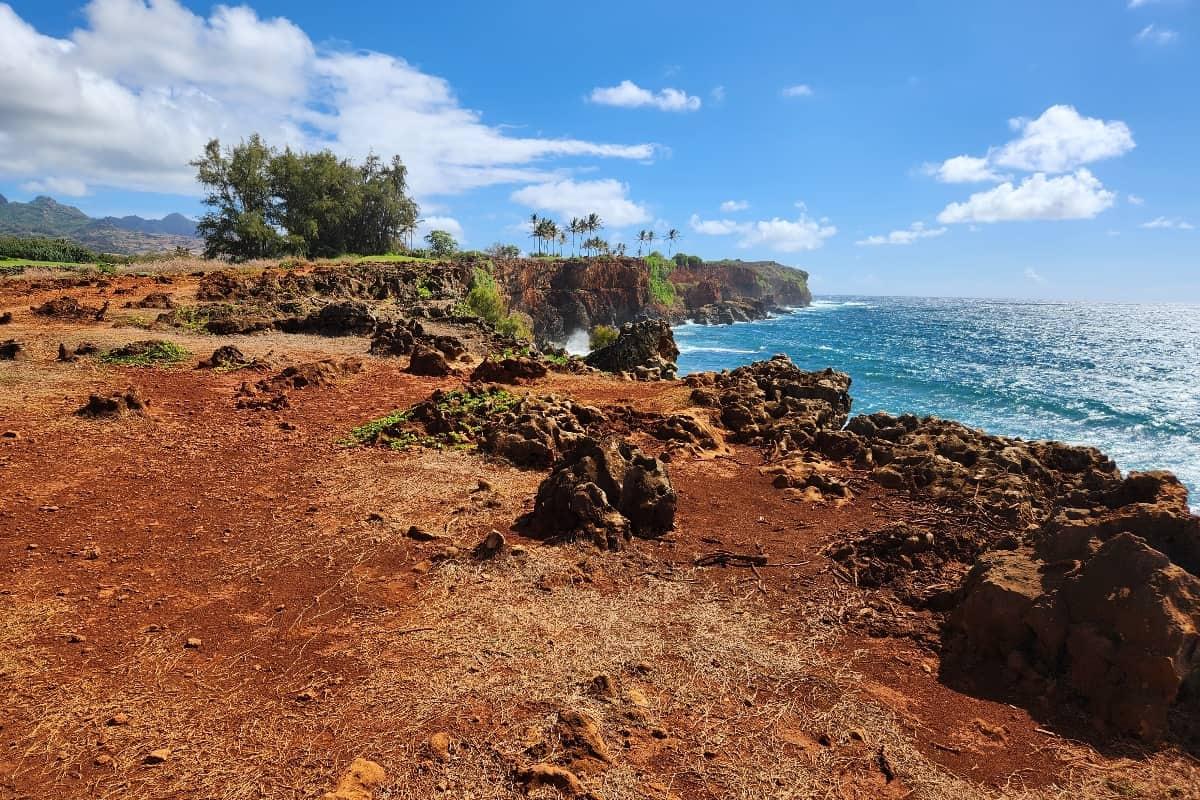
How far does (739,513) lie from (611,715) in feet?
16.5

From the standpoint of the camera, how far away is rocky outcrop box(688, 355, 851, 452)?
1346 cm

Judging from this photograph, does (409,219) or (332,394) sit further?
(409,219)

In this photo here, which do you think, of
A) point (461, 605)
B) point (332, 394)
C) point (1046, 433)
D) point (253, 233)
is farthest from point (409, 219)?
point (461, 605)

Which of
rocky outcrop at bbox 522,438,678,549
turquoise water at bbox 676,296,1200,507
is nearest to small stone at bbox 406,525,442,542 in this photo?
rocky outcrop at bbox 522,438,678,549

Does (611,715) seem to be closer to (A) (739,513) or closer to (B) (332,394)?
(A) (739,513)

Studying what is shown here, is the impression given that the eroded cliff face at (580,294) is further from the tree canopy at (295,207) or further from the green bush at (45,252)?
the green bush at (45,252)

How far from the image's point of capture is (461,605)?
235 inches

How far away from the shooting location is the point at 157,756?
3.93 metres

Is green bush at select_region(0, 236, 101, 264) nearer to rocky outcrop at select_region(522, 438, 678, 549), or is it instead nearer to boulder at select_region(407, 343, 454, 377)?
boulder at select_region(407, 343, 454, 377)

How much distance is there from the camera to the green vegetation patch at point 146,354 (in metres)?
14.8

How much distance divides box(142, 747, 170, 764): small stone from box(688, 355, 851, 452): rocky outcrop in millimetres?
10925

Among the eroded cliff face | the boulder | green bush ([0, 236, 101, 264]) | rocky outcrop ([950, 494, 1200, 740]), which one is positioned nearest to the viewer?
rocky outcrop ([950, 494, 1200, 740])

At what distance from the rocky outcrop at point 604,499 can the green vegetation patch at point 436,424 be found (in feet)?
10.8

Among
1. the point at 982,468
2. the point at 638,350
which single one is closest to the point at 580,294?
the point at 638,350
